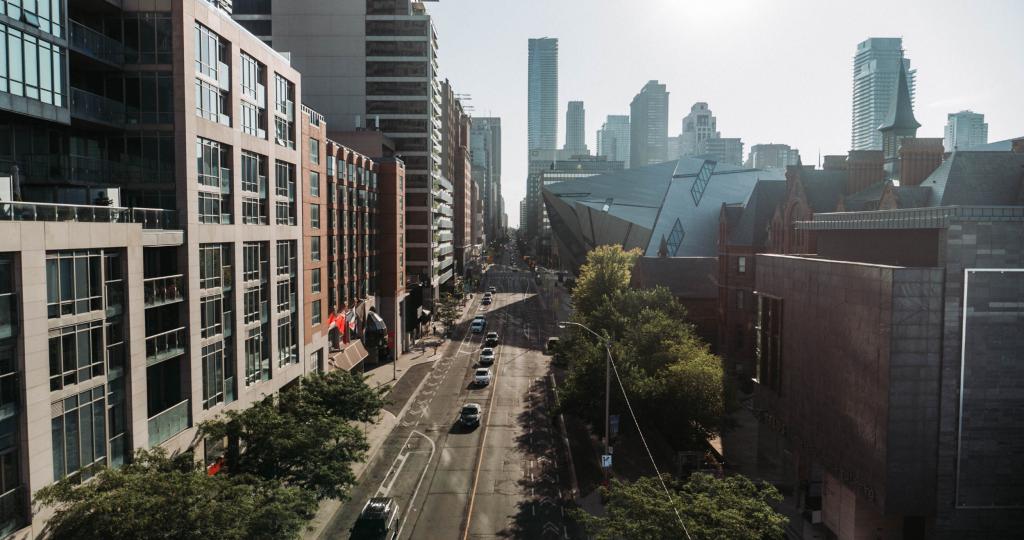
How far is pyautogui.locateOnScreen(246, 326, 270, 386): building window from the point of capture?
37250mm

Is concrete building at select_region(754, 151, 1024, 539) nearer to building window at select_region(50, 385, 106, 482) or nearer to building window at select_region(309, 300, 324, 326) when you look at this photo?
building window at select_region(50, 385, 106, 482)

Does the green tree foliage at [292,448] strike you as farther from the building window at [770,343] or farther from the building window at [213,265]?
the building window at [770,343]

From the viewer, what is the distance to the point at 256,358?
38375 millimetres

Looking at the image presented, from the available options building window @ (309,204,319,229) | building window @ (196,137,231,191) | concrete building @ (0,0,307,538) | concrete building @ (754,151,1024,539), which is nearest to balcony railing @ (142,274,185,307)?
concrete building @ (0,0,307,538)

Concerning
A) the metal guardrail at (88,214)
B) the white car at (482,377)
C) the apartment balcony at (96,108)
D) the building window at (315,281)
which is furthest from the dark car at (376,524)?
the white car at (482,377)

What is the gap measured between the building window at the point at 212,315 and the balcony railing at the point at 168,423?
399 centimetres

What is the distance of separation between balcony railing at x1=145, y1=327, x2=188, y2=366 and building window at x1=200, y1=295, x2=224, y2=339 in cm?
195

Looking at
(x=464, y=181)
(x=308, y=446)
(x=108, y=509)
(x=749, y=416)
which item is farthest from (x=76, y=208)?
(x=464, y=181)

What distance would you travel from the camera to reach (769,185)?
241ft

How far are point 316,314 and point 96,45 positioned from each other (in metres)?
25.3

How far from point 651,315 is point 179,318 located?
32.0 meters

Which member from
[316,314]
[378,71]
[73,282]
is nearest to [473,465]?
[316,314]

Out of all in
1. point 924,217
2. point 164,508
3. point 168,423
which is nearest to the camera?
point 164,508

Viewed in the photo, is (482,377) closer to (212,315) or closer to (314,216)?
(314,216)
